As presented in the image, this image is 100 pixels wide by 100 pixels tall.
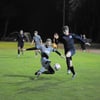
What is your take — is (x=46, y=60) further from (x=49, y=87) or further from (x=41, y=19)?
(x=41, y=19)

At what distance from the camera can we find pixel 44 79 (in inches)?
632

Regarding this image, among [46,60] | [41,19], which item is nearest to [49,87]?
[46,60]

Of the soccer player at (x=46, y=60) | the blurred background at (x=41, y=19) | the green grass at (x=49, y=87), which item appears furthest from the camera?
the blurred background at (x=41, y=19)

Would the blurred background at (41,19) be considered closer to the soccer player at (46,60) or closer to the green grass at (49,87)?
the green grass at (49,87)

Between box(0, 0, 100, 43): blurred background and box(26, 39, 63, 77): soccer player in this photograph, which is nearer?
box(26, 39, 63, 77): soccer player

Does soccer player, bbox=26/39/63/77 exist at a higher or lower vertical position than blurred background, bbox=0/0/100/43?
higher

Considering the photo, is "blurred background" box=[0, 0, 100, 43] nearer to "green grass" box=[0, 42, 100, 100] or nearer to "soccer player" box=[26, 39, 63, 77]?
"green grass" box=[0, 42, 100, 100]

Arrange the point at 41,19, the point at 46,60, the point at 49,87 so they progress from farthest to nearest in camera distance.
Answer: the point at 41,19 < the point at 46,60 < the point at 49,87

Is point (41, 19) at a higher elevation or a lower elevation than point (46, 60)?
lower

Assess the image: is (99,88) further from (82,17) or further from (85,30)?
(85,30)

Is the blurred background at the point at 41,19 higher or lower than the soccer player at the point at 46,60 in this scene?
lower

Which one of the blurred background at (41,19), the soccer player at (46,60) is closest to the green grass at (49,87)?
the soccer player at (46,60)

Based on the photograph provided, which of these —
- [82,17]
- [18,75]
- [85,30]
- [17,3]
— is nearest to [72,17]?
[82,17]

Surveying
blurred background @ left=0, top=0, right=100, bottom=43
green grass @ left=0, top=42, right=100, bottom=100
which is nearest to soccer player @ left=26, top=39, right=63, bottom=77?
green grass @ left=0, top=42, right=100, bottom=100
